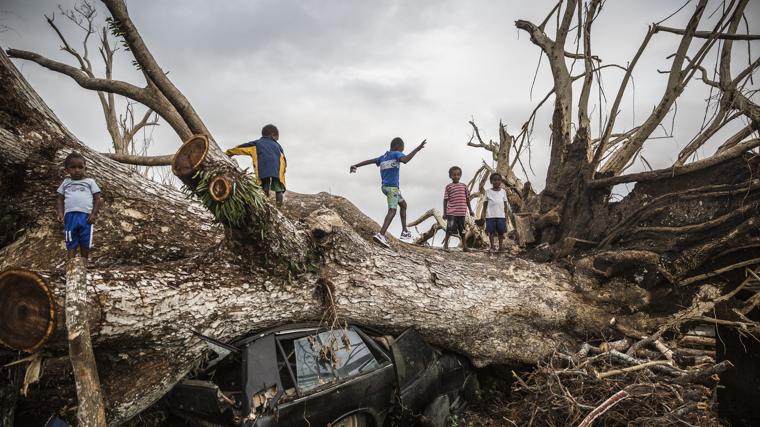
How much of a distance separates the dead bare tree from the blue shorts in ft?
1.45

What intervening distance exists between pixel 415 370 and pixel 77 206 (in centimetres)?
362

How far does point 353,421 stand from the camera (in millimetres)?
3928

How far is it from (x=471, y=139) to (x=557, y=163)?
22.1 feet

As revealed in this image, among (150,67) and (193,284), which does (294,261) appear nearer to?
(193,284)

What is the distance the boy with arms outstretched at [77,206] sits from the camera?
3.60m

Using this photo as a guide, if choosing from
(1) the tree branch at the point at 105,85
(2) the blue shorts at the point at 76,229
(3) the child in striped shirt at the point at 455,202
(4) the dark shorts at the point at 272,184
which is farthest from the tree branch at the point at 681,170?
(2) the blue shorts at the point at 76,229

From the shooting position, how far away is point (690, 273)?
198 inches

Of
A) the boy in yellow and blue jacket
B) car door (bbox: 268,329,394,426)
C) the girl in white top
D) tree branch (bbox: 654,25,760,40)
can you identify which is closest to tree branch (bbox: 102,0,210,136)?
the boy in yellow and blue jacket

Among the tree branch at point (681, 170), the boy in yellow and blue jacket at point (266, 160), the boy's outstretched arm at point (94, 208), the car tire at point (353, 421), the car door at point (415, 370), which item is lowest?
the car tire at point (353, 421)

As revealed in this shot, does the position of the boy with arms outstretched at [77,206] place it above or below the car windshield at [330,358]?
above

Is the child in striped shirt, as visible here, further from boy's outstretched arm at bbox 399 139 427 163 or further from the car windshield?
the car windshield

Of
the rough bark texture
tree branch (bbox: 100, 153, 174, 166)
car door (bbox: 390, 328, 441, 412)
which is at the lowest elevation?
car door (bbox: 390, 328, 441, 412)

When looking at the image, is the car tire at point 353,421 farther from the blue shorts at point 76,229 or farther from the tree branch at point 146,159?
the tree branch at point 146,159

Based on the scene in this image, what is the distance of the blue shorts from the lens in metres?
3.58
